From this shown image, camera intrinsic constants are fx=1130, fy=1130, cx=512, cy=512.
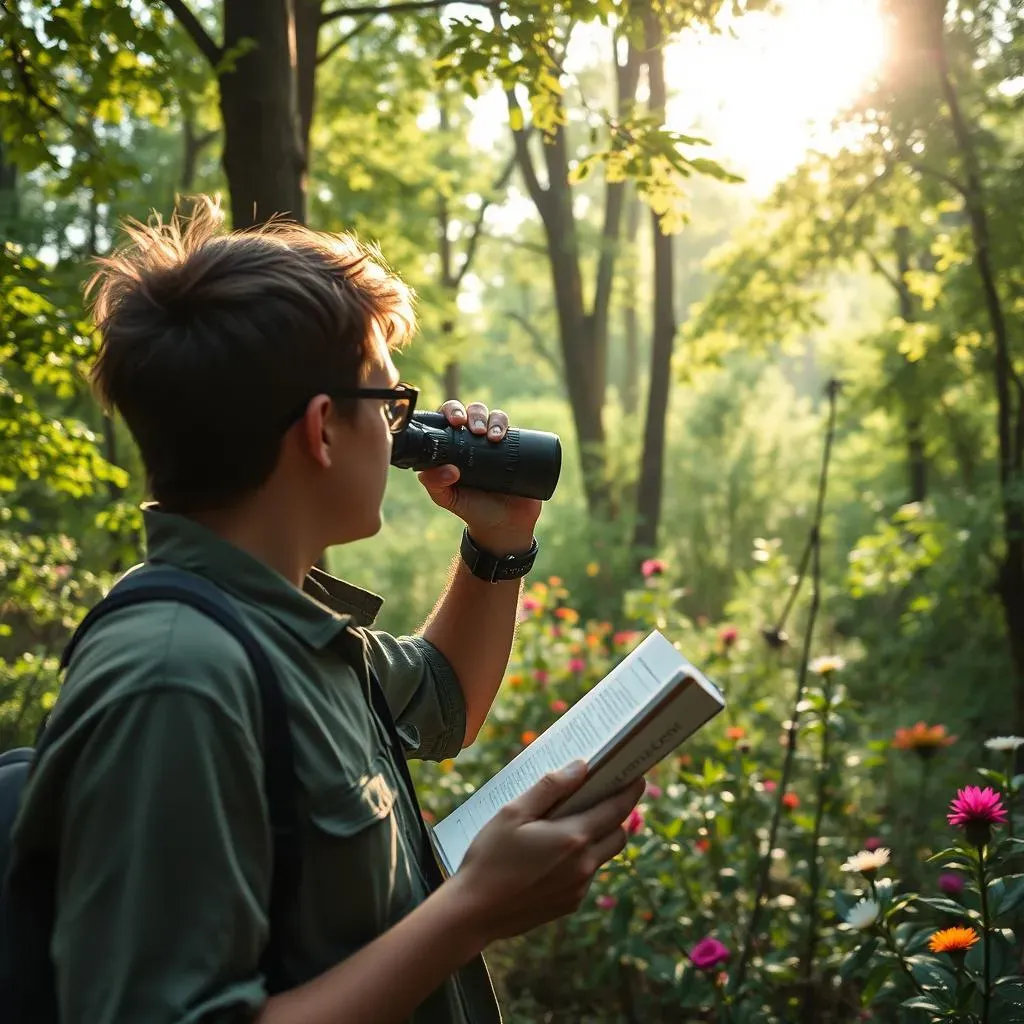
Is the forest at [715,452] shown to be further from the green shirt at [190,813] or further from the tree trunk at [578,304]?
the green shirt at [190,813]

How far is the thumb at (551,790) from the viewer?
1130 mm

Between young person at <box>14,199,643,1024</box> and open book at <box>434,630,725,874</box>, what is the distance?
0.13 feet

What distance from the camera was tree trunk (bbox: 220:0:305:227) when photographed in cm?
305

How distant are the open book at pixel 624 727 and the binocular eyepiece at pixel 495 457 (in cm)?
50

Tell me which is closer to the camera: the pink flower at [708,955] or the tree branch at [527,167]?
the pink flower at [708,955]

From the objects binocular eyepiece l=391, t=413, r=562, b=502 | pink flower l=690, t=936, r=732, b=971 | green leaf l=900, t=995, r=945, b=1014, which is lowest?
pink flower l=690, t=936, r=732, b=971

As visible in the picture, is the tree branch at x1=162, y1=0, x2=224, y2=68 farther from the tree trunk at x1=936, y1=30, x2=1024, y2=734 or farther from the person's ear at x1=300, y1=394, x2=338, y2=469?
the tree trunk at x1=936, y1=30, x2=1024, y2=734

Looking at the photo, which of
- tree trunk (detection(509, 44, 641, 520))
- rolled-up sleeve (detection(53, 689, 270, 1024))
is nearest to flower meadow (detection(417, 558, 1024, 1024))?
rolled-up sleeve (detection(53, 689, 270, 1024))

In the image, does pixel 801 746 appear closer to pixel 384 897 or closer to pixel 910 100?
pixel 910 100

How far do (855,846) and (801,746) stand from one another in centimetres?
45

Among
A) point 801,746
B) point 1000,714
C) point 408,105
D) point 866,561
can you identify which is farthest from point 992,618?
point 408,105

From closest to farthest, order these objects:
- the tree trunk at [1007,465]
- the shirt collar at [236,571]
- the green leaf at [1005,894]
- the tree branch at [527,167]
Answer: the shirt collar at [236,571] < the green leaf at [1005,894] < the tree trunk at [1007,465] < the tree branch at [527,167]

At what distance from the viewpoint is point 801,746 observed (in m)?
4.46

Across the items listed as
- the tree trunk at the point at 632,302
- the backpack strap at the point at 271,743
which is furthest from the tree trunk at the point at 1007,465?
the tree trunk at the point at 632,302
